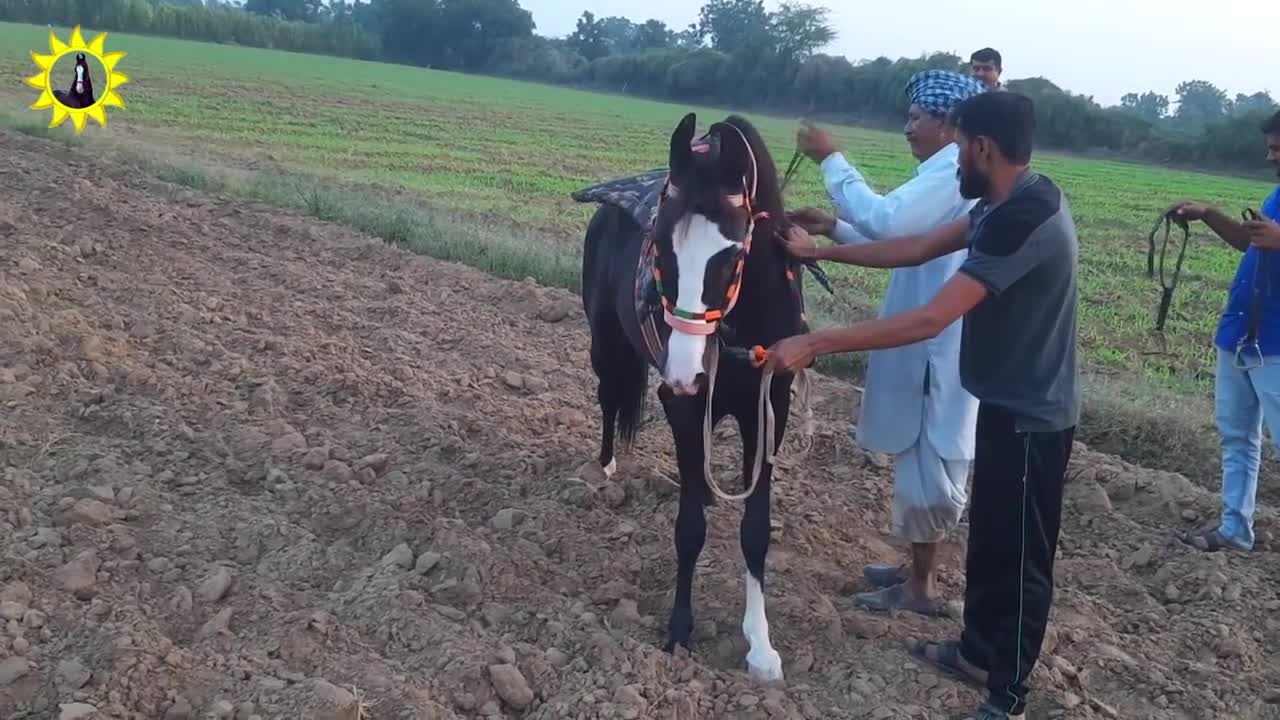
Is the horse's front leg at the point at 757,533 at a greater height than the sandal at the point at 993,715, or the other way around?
the horse's front leg at the point at 757,533

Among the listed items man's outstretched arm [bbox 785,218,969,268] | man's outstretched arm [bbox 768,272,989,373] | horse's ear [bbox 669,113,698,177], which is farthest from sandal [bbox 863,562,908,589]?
horse's ear [bbox 669,113,698,177]

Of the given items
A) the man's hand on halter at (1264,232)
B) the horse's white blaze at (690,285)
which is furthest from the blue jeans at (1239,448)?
the horse's white blaze at (690,285)

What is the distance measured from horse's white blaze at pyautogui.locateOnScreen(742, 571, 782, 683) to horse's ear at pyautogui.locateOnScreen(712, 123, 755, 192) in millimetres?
1516

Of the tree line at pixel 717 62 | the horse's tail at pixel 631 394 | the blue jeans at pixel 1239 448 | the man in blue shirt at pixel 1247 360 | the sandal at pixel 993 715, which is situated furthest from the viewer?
the tree line at pixel 717 62

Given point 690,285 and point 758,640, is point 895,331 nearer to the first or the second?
point 690,285

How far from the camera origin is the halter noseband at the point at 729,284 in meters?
3.05

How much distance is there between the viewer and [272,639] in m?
3.45

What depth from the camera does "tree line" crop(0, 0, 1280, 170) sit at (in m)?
40.5

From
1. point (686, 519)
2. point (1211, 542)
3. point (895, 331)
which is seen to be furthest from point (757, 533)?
point (1211, 542)

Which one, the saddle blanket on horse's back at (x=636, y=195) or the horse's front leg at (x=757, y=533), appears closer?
the horse's front leg at (x=757, y=533)

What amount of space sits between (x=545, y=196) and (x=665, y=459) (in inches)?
460

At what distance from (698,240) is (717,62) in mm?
54471

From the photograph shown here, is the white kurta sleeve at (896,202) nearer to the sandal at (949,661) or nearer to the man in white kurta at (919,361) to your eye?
the man in white kurta at (919,361)

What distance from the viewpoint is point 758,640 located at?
11.8 ft
